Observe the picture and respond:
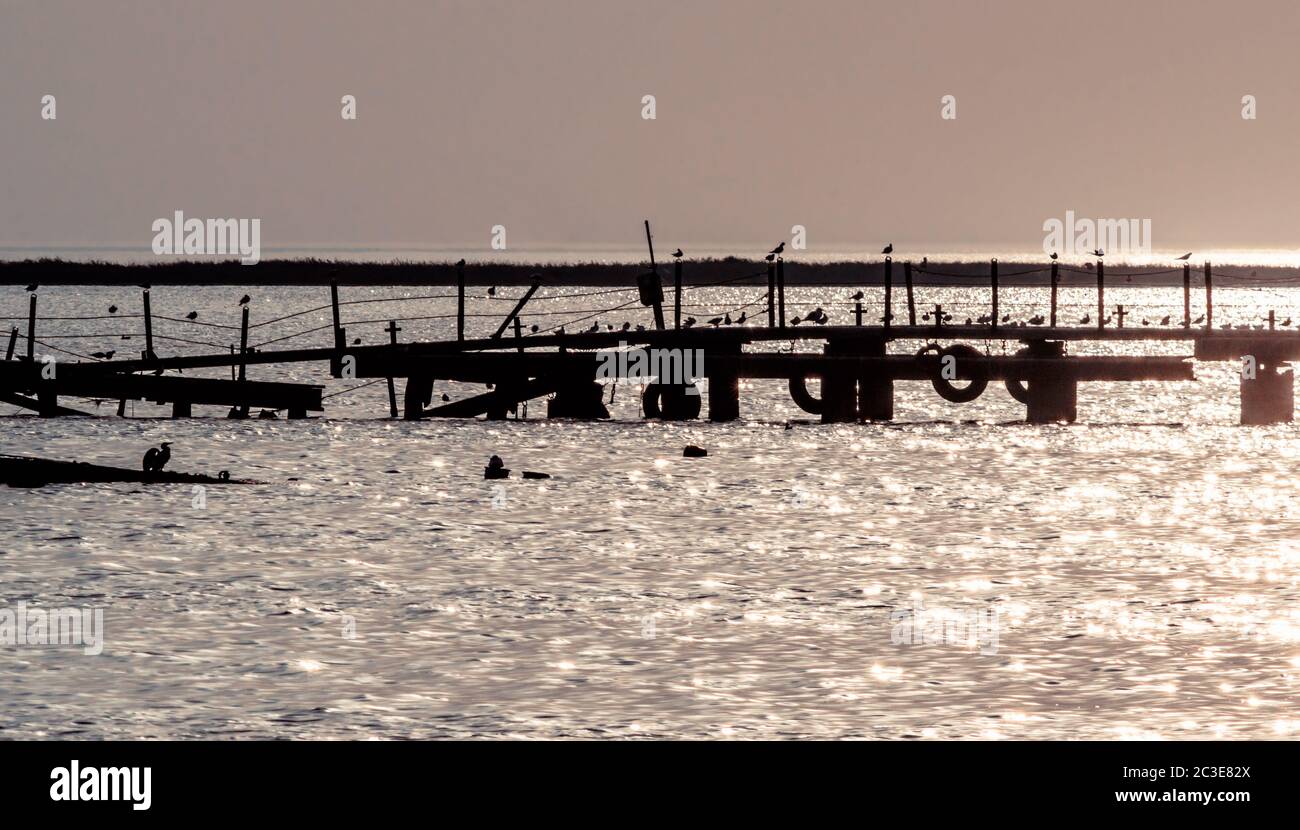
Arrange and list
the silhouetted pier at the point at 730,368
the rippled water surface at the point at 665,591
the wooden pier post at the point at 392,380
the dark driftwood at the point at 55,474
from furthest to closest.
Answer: the wooden pier post at the point at 392,380, the silhouetted pier at the point at 730,368, the dark driftwood at the point at 55,474, the rippled water surface at the point at 665,591

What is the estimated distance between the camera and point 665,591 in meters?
16.6

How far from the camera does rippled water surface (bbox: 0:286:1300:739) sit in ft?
37.6

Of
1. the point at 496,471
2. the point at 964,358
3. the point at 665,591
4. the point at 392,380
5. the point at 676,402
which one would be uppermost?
the point at 964,358

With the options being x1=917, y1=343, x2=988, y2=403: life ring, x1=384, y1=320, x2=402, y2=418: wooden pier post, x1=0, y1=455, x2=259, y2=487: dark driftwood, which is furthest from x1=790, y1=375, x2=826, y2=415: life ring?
x1=0, y1=455, x2=259, y2=487: dark driftwood

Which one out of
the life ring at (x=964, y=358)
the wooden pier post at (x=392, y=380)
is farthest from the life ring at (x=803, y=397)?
the wooden pier post at (x=392, y=380)

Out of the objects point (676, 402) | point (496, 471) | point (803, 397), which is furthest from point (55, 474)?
point (803, 397)

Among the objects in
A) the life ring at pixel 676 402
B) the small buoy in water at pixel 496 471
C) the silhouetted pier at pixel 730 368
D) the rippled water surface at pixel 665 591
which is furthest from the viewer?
the life ring at pixel 676 402

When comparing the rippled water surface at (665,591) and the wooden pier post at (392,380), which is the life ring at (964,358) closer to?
the rippled water surface at (665,591)

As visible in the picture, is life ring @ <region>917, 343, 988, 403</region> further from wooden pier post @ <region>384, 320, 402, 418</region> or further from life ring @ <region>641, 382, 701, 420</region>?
wooden pier post @ <region>384, 320, 402, 418</region>

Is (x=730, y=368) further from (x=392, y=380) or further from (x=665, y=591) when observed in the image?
(x=665, y=591)

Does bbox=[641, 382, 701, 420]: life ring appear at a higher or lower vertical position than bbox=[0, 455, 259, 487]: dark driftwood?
higher

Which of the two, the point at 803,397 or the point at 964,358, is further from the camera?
the point at 803,397

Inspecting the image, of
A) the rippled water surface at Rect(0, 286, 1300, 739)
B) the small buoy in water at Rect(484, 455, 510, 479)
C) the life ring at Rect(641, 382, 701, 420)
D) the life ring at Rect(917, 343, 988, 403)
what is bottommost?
the rippled water surface at Rect(0, 286, 1300, 739)

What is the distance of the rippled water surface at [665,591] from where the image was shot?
37.6 ft
